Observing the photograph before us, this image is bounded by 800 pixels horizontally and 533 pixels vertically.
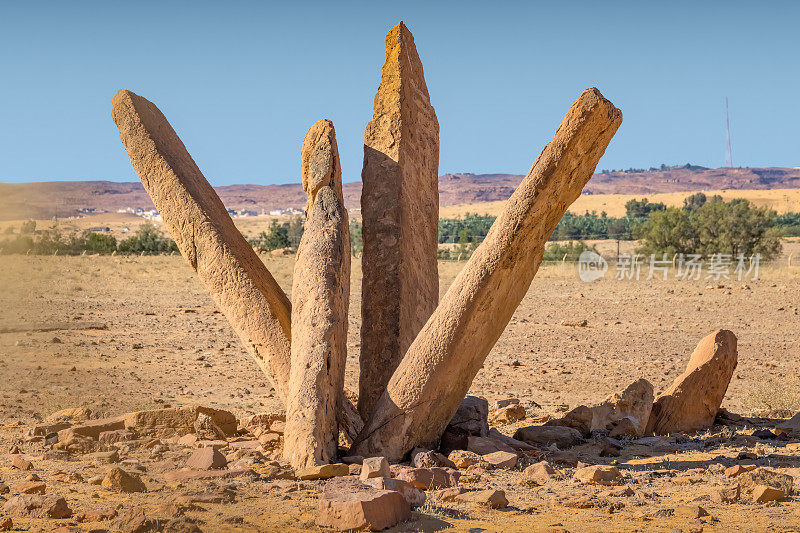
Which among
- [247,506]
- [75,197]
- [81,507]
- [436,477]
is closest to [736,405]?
[436,477]

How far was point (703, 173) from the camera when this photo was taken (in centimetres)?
15962

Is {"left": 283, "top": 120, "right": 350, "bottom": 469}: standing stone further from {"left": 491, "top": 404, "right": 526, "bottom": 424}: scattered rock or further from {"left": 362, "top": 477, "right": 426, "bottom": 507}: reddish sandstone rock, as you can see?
{"left": 491, "top": 404, "right": 526, "bottom": 424}: scattered rock

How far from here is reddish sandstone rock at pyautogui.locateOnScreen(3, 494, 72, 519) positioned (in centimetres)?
526

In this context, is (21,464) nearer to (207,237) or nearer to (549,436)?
(207,237)

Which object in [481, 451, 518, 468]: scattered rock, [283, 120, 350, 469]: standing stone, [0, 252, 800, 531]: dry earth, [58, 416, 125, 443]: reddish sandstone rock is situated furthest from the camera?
[58, 416, 125, 443]: reddish sandstone rock

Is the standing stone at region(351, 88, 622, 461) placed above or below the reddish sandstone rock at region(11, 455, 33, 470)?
above

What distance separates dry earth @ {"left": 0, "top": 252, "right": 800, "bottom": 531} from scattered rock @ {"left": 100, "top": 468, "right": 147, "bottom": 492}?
10 cm

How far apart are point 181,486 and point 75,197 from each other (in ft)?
10.3

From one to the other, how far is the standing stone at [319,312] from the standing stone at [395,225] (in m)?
0.49

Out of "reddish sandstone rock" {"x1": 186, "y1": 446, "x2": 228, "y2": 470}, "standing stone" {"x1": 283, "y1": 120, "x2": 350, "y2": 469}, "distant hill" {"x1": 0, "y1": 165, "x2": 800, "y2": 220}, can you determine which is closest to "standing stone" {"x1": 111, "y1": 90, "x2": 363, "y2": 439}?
"standing stone" {"x1": 283, "y1": 120, "x2": 350, "y2": 469}

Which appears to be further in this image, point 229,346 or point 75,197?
Answer: point 229,346

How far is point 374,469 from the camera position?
6.01 metres

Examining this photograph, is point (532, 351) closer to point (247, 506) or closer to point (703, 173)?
point (247, 506)
